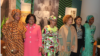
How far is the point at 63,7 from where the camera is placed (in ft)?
15.4

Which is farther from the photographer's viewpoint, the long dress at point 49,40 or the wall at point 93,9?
the wall at point 93,9

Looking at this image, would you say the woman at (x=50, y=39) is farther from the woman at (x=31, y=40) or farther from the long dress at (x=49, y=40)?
the woman at (x=31, y=40)

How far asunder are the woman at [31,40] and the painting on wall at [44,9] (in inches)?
58.9

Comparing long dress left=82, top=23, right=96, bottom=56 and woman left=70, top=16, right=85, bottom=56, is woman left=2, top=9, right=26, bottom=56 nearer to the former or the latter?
woman left=70, top=16, right=85, bottom=56

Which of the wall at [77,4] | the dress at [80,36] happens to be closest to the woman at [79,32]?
the dress at [80,36]

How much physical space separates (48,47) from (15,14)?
1.23 meters

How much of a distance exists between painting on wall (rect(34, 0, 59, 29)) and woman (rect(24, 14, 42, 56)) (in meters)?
1.50

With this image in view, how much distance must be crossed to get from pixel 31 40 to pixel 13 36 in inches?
18.8

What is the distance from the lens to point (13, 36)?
2.41 metres

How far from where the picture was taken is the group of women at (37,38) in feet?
7.92

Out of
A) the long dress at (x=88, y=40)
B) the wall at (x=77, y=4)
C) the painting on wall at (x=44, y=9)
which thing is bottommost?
the long dress at (x=88, y=40)

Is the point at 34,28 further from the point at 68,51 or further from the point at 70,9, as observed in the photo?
the point at 70,9

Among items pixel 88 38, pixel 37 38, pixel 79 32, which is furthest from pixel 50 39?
pixel 88 38

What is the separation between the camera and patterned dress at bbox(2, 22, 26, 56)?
2.39 metres
